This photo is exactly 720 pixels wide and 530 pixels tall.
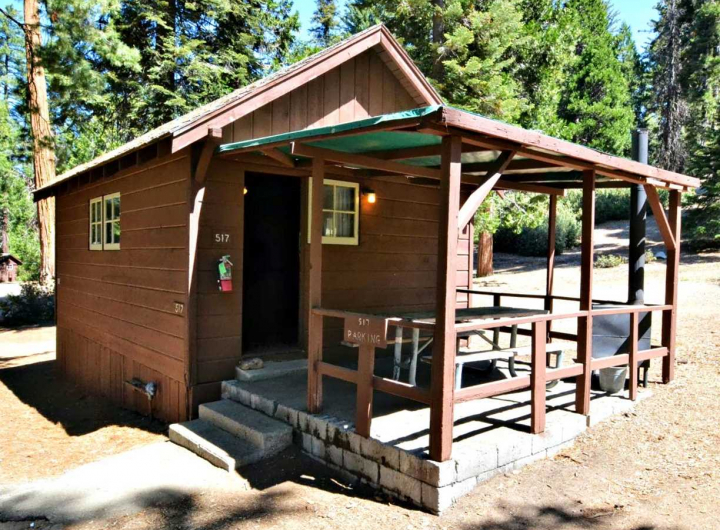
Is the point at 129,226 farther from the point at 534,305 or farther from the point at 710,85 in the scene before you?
the point at 710,85

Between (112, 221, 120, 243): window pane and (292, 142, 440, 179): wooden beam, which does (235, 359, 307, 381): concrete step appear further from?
(112, 221, 120, 243): window pane

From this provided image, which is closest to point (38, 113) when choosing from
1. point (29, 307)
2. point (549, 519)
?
point (29, 307)

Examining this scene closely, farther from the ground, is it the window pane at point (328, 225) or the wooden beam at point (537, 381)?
the window pane at point (328, 225)

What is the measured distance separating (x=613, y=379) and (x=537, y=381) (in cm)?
180

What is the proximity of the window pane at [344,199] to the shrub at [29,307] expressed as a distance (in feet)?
45.2

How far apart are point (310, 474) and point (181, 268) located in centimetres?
275

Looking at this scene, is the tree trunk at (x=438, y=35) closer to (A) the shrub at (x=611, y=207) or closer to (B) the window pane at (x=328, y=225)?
(B) the window pane at (x=328, y=225)

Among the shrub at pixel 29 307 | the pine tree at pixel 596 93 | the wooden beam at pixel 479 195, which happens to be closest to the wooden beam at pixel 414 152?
the wooden beam at pixel 479 195

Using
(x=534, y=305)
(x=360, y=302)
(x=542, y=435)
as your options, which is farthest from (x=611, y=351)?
(x=534, y=305)

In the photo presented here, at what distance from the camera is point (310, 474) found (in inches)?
180

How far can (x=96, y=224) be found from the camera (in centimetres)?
898

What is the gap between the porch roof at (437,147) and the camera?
3.66m

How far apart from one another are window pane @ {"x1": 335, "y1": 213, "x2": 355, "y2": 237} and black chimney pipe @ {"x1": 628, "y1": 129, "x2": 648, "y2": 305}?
3346 millimetres

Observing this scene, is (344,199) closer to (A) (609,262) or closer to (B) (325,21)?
(A) (609,262)
